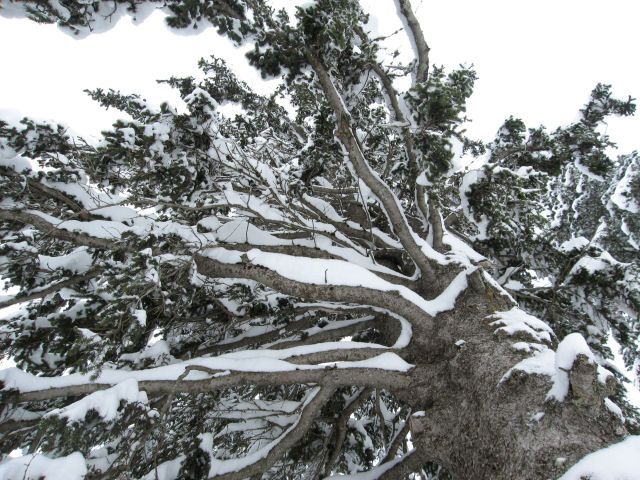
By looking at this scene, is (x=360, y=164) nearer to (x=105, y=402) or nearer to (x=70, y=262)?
(x=105, y=402)

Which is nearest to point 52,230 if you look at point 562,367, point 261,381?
point 261,381

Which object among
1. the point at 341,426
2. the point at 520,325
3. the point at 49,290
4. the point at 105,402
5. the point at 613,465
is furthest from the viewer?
the point at 341,426

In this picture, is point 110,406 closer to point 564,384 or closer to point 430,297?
point 564,384

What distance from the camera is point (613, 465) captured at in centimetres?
130

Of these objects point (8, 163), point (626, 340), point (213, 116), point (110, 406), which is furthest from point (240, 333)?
point (626, 340)

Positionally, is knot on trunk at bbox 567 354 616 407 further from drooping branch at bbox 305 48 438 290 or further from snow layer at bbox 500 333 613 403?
drooping branch at bbox 305 48 438 290

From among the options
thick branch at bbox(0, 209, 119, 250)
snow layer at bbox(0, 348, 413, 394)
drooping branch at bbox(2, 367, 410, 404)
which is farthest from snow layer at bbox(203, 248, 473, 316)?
thick branch at bbox(0, 209, 119, 250)

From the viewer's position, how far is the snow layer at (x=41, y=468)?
1439 mm

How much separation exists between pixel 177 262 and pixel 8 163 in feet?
7.16

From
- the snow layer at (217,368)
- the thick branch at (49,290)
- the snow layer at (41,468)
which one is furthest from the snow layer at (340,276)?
the thick branch at (49,290)

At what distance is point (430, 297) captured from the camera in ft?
11.7

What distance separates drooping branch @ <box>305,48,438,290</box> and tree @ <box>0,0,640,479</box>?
0.07 ft

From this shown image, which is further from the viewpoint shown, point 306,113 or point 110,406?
point 306,113

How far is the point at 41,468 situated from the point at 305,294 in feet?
6.40
